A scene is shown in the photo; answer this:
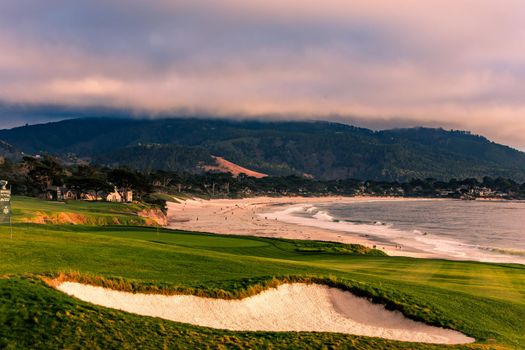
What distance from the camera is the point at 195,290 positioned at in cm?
1630

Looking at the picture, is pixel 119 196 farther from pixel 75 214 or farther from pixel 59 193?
pixel 75 214

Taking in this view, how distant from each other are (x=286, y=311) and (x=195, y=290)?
11.7 ft

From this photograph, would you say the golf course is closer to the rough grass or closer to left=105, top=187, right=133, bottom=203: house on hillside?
the rough grass

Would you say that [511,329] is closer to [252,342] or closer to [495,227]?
[252,342]

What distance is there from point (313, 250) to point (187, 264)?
71.2ft

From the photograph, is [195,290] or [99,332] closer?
[99,332]

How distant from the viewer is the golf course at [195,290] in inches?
422

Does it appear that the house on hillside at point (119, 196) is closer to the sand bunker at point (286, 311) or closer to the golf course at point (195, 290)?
the golf course at point (195, 290)

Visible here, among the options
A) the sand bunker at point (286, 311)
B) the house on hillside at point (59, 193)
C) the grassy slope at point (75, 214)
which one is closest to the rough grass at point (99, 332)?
the sand bunker at point (286, 311)

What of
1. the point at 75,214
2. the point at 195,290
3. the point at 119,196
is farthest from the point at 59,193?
the point at 195,290

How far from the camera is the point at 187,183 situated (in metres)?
195

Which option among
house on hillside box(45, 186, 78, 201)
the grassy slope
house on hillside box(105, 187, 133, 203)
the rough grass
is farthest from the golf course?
house on hillside box(45, 186, 78, 201)

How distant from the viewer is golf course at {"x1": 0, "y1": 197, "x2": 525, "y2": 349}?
1073 centimetres

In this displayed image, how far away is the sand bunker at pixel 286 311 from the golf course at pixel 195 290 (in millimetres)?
336
